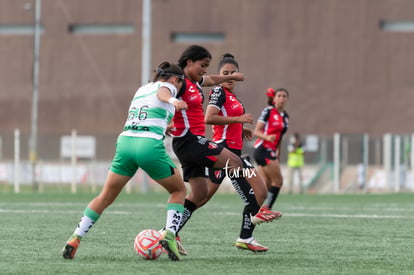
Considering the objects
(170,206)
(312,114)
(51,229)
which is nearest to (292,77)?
(312,114)

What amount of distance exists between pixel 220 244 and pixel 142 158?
272cm

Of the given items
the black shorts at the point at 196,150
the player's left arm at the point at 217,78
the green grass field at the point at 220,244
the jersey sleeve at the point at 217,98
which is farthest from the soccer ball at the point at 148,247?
the jersey sleeve at the point at 217,98

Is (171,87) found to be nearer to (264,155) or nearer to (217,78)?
(217,78)

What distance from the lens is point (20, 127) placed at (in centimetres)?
5431

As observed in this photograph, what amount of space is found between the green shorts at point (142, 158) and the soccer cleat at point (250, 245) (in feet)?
5.83

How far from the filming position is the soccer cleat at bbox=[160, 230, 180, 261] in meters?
9.72

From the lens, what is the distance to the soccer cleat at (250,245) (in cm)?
1098

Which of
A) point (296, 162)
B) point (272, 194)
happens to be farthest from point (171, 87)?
point (296, 162)

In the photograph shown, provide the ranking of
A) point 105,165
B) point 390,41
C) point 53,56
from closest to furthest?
point 105,165
point 390,41
point 53,56

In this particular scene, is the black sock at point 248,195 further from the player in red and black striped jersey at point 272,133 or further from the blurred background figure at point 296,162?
the blurred background figure at point 296,162

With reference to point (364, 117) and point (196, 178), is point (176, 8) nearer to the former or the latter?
point (364, 117)

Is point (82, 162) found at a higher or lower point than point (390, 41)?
lower

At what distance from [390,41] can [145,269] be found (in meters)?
43.1

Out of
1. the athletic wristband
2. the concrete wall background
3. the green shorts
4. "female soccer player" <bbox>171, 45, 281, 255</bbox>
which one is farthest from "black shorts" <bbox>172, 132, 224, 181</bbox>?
the concrete wall background
